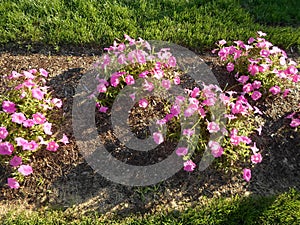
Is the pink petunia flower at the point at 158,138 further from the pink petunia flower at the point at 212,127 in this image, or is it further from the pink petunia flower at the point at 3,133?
the pink petunia flower at the point at 3,133

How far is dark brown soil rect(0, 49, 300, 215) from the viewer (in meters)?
3.25

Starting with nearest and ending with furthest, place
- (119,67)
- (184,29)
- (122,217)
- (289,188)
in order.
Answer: (122,217) → (289,188) → (119,67) → (184,29)

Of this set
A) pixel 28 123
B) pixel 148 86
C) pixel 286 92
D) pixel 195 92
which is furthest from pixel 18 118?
pixel 286 92

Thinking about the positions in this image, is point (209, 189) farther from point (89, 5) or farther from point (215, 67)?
point (89, 5)

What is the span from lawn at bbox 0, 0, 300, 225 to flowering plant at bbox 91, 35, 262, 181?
26 cm

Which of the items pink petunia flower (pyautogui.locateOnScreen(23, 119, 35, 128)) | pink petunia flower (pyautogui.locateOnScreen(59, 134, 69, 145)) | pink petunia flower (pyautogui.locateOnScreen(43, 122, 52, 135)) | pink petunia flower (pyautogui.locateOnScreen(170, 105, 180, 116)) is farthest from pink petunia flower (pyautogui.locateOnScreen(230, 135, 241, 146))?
pink petunia flower (pyautogui.locateOnScreen(23, 119, 35, 128))

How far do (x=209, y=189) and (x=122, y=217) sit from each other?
0.76 metres

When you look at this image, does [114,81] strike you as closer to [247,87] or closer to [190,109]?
[190,109]

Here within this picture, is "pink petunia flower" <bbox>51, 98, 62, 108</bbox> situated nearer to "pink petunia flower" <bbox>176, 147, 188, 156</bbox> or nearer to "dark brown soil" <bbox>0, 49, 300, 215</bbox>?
"dark brown soil" <bbox>0, 49, 300, 215</bbox>

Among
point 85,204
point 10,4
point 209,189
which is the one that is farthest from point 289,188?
point 10,4

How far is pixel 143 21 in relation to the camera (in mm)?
4637

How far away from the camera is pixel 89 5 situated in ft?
15.5

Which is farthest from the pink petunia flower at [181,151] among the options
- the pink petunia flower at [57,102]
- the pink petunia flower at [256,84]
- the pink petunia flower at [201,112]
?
the pink petunia flower at [57,102]

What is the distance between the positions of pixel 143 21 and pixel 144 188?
2.16 metres
